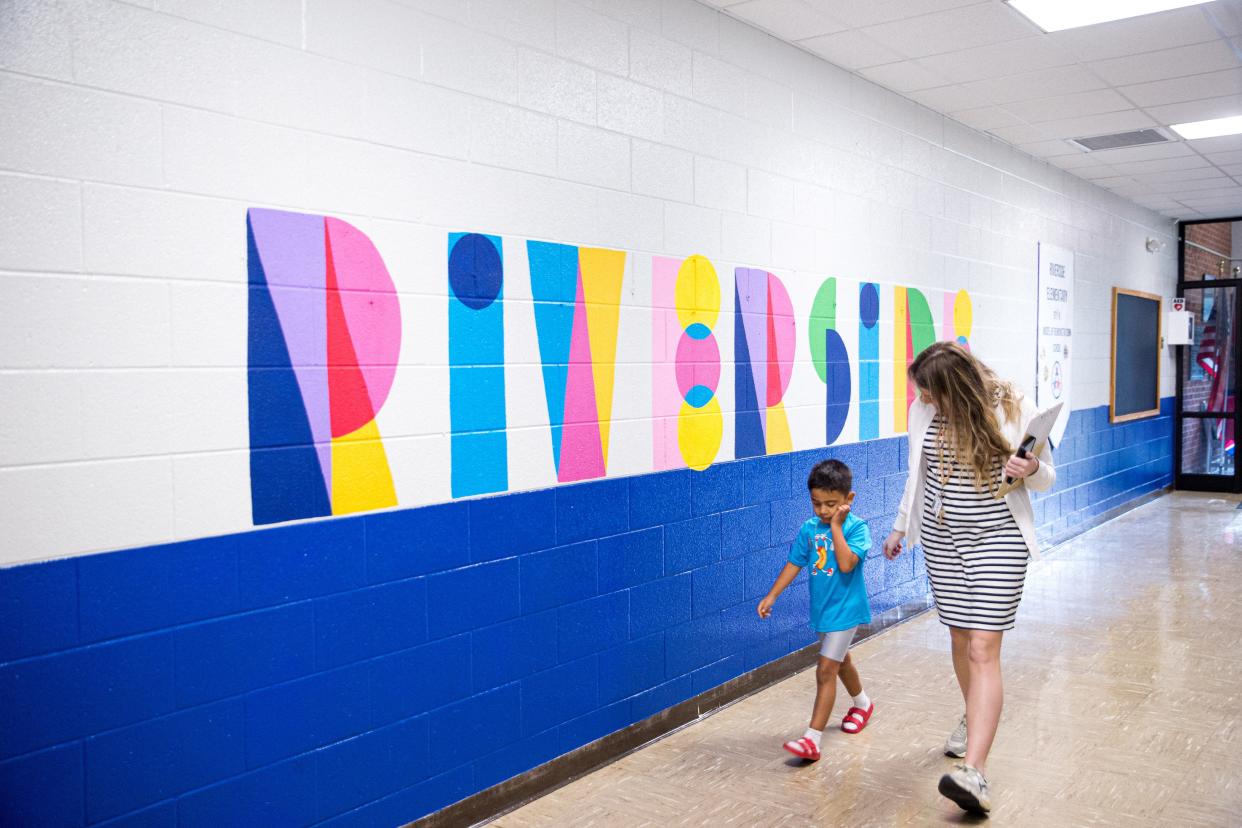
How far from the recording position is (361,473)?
2703 mm

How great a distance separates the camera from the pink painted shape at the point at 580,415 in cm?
333

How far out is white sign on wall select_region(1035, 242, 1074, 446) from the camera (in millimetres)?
7281

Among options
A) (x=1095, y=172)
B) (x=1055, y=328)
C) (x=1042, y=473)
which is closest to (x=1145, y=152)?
(x=1095, y=172)

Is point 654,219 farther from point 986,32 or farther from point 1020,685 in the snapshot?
point 1020,685

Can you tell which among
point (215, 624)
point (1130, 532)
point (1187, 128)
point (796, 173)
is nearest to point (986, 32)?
point (796, 173)

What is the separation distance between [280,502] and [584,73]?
179 centimetres

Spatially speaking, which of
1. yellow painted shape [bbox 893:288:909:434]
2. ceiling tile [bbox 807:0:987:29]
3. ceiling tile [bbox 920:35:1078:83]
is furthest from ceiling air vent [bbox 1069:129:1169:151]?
ceiling tile [bbox 807:0:987:29]

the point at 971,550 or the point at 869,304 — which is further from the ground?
the point at 869,304

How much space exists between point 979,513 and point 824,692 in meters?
0.88

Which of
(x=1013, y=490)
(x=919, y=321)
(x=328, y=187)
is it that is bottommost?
(x=1013, y=490)

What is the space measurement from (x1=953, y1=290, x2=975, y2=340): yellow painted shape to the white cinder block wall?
5.24 ft

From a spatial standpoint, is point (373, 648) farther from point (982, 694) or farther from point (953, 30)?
point (953, 30)

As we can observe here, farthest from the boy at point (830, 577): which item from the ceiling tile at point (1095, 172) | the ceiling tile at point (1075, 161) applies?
the ceiling tile at point (1095, 172)

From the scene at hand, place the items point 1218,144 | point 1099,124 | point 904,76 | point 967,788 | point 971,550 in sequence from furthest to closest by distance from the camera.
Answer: point 1218,144
point 1099,124
point 904,76
point 971,550
point 967,788
